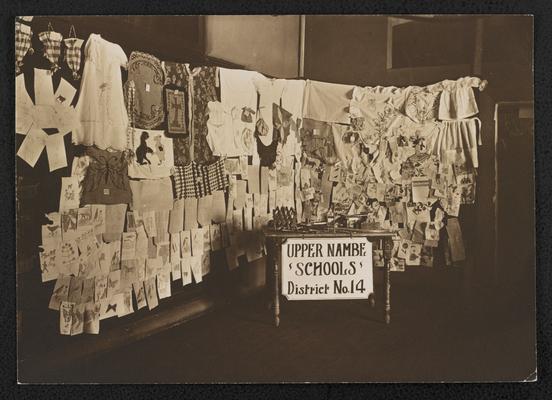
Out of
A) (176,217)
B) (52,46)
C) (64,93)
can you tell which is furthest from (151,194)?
(52,46)

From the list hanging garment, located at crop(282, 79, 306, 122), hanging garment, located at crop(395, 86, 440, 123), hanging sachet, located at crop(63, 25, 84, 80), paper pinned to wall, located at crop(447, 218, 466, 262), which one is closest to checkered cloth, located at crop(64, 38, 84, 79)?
hanging sachet, located at crop(63, 25, 84, 80)

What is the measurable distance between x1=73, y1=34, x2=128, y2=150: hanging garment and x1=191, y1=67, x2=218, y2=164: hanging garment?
0.16 meters

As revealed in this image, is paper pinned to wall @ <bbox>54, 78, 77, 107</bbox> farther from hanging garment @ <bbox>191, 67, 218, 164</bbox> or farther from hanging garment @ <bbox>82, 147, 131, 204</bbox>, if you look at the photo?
hanging garment @ <bbox>191, 67, 218, 164</bbox>

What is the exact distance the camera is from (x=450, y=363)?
141 cm

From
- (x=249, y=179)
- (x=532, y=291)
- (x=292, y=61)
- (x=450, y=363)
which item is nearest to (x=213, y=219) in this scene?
(x=249, y=179)

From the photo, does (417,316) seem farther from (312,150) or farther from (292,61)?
(292,61)

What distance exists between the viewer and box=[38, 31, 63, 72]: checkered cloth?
4.42ft

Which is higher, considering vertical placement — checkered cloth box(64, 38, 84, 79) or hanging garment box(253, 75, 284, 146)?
checkered cloth box(64, 38, 84, 79)

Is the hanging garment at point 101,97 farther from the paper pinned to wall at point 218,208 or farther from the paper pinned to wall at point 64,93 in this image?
the paper pinned to wall at point 218,208

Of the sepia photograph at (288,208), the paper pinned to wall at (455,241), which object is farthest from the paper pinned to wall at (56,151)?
the paper pinned to wall at (455,241)

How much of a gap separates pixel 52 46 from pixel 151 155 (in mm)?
329

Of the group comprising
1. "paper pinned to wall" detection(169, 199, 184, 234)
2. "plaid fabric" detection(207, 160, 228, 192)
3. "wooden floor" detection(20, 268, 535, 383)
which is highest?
"plaid fabric" detection(207, 160, 228, 192)

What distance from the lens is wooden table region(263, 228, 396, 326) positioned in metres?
1.41

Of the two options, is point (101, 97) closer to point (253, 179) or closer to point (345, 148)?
point (253, 179)
